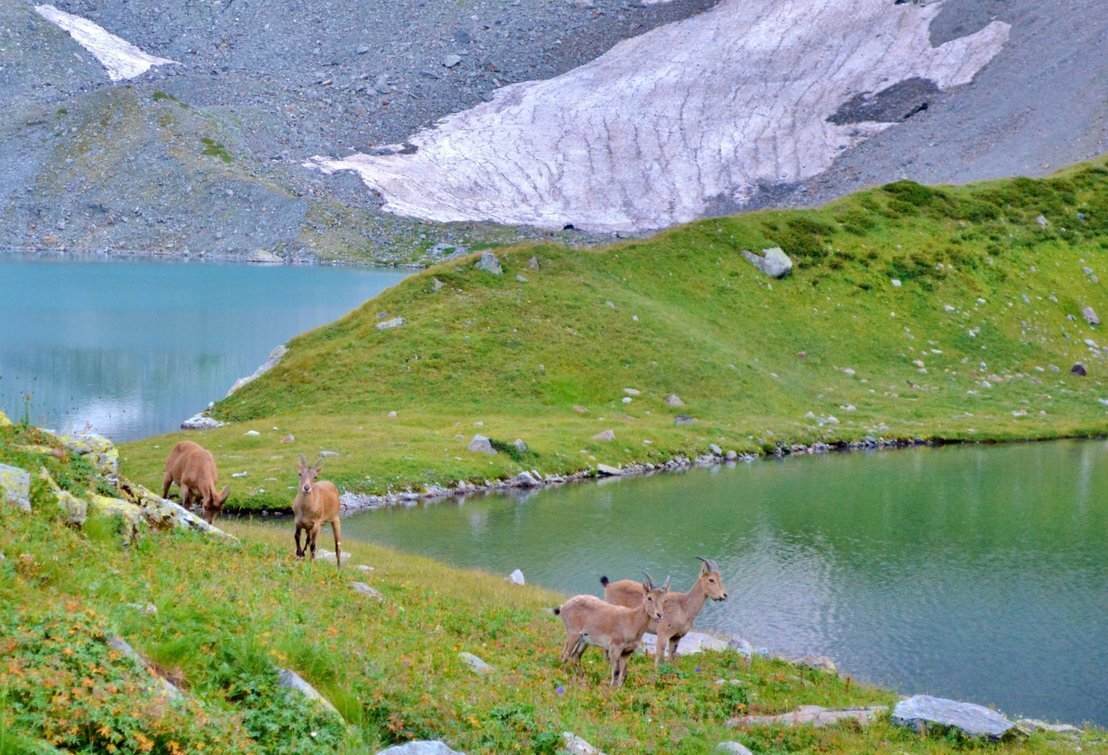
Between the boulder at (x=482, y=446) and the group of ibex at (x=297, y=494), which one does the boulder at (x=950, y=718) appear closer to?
the group of ibex at (x=297, y=494)

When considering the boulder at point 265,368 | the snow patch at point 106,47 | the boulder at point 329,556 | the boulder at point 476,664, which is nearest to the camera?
the boulder at point 476,664

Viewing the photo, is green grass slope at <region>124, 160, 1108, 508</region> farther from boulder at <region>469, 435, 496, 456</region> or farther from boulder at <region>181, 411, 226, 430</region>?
boulder at <region>181, 411, 226, 430</region>

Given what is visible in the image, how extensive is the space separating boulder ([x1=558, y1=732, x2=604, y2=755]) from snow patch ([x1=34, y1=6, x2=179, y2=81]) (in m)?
168

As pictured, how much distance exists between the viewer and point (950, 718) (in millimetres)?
13586

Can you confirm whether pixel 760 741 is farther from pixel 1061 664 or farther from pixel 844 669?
pixel 1061 664

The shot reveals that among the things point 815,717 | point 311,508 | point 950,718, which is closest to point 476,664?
point 815,717

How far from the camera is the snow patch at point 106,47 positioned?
160 metres

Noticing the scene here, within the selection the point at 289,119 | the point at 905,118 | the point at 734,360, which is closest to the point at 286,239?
the point at 289,119

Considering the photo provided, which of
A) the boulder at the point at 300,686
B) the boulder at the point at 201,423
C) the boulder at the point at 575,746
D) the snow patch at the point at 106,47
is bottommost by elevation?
the boulder at the point at 575,746

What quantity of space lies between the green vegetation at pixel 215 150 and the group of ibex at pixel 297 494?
12874 centimetres

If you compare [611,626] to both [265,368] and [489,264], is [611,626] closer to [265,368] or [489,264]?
[265,368]

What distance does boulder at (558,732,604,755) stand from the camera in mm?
10078

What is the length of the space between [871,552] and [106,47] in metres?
169

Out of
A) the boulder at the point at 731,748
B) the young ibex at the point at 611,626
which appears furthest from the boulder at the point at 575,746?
the young ibex at the point at 611,626
